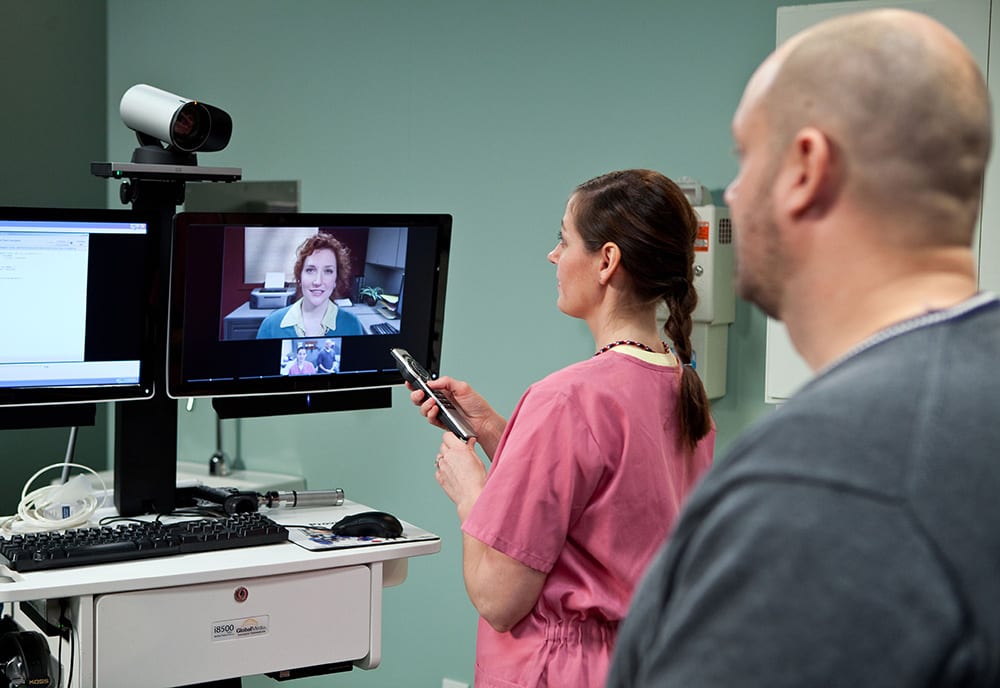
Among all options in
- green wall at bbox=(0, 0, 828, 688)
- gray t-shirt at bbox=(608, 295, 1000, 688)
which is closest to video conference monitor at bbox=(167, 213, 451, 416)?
green wall at bbox=(0, 0, 828, 688)

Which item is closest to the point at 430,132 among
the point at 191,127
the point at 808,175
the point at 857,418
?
the point at 191,127

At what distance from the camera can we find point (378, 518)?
225 cm

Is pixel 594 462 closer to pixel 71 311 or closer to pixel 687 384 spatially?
pixel 687 384

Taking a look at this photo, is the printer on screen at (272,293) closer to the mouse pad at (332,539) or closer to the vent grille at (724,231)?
the mouse pad at (332,539)

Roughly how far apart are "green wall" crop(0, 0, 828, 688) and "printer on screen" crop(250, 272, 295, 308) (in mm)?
1138

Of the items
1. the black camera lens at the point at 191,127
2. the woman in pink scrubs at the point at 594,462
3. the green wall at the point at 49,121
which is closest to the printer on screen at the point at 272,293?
the black camera lens at the point at 191,127

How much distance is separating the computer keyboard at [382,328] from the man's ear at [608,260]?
69cm

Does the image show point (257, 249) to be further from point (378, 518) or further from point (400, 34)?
point (400, 34)

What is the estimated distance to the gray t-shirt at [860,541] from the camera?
691 millimetres

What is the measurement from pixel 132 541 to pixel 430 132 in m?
1.81

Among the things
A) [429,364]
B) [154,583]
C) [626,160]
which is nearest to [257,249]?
[429,364]

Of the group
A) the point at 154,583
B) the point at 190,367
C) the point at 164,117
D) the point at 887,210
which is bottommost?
the point at 154,583

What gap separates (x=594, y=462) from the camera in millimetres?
1706

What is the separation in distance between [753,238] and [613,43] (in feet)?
7.81
